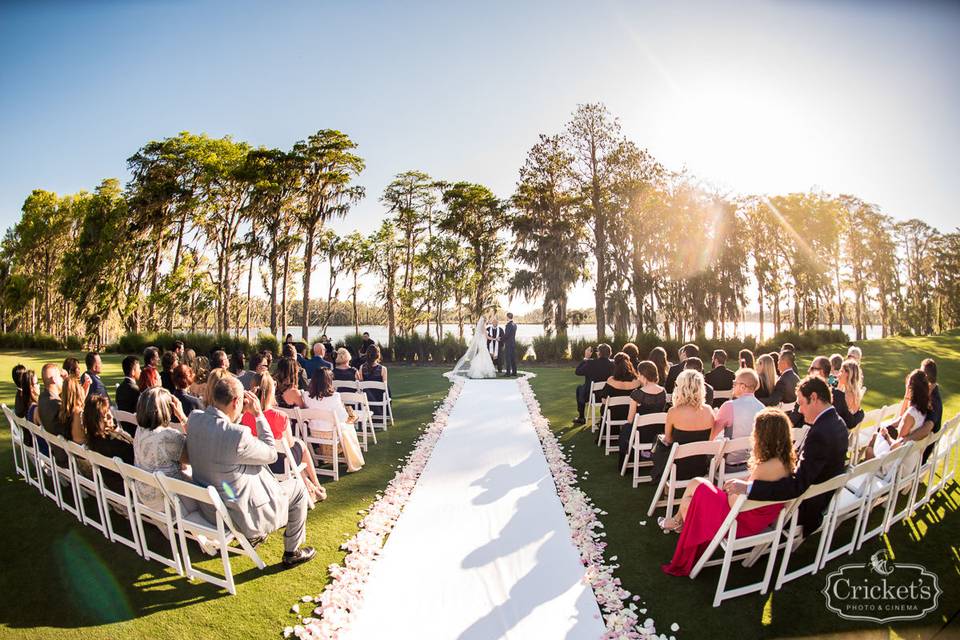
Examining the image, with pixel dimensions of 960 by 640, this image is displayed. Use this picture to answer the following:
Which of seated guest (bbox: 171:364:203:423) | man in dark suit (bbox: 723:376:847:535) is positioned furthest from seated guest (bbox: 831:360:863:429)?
seated guest (bbox: 171:364:203:423)

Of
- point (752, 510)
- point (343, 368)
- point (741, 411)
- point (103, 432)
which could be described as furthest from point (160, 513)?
point (741, 411)

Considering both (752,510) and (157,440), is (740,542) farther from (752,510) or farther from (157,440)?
(157,440)

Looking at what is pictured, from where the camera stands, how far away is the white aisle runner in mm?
3180

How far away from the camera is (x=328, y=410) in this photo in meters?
6.29

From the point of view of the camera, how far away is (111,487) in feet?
16.3

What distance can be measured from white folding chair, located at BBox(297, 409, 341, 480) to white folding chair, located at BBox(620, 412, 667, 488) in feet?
11.3

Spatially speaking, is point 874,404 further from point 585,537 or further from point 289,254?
point 289,254

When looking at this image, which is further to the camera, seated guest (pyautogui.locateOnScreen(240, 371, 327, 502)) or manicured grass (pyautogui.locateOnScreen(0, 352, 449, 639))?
seated guest (pyautogui.locateOnScreen(240, 371, 327, 502))

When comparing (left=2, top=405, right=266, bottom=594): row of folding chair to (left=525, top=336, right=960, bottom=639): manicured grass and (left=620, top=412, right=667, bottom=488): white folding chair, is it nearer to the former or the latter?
(left=525, top=336, right=960, bottom=639): manicured grass

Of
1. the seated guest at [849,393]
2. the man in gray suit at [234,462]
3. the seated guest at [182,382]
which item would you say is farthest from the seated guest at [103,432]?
the seated guest at [849,393]

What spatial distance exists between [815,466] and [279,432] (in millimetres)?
4545

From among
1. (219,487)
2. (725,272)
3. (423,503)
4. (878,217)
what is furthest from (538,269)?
(878,217)

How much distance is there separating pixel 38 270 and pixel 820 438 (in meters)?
50.1

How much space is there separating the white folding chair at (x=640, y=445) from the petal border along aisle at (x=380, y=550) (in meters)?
0.69
